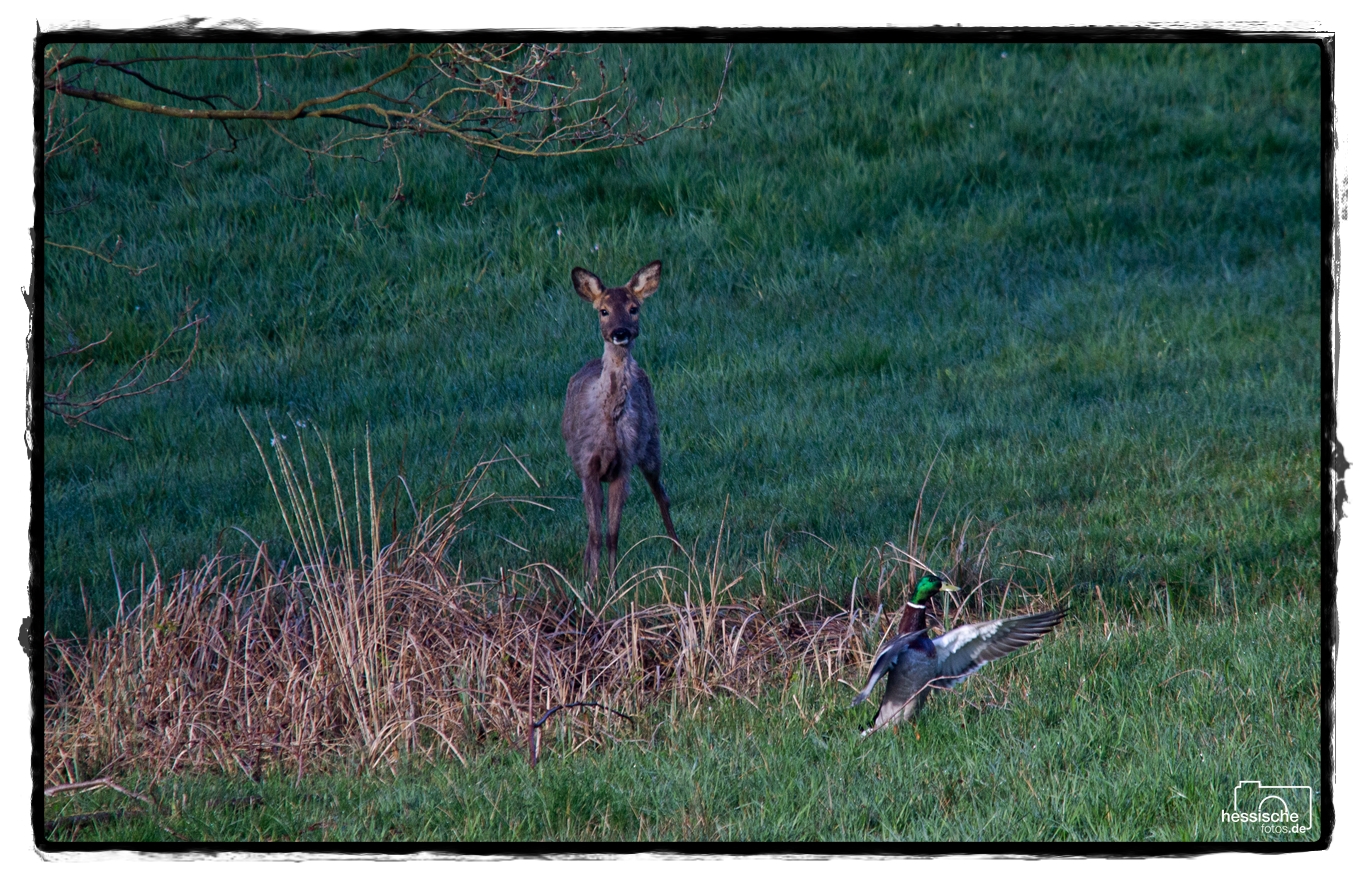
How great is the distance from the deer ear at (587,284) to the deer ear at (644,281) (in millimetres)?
180

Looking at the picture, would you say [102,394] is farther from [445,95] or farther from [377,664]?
[445,95]

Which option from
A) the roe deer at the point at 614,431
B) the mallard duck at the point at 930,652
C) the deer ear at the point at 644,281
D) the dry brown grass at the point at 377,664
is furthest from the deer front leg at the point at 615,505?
the mallard duck at the point at 930,652

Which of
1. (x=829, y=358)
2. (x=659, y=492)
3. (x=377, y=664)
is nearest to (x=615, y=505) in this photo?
(x=659, y=492)

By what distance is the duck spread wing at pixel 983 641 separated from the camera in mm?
5473

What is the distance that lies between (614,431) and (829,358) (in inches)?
141

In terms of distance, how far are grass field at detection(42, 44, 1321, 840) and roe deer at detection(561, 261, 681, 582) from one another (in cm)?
31

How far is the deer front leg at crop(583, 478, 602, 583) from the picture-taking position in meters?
8.40

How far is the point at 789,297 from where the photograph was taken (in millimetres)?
12484

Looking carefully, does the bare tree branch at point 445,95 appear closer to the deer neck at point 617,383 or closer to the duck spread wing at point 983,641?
the deer neck at point 617,383

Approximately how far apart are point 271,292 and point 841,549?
21.4ft

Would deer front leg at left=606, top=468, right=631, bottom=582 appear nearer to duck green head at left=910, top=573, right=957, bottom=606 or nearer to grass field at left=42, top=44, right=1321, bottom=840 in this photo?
grass field at left=42, top=44, right=1321, bottom=840

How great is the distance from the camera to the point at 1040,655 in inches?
260

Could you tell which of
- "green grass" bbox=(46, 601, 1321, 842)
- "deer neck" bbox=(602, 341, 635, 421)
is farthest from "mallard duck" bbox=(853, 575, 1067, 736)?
"deer neck" bbox=(602, 341, 635, 421)

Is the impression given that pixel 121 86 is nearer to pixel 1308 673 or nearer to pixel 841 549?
pixel 841 549
